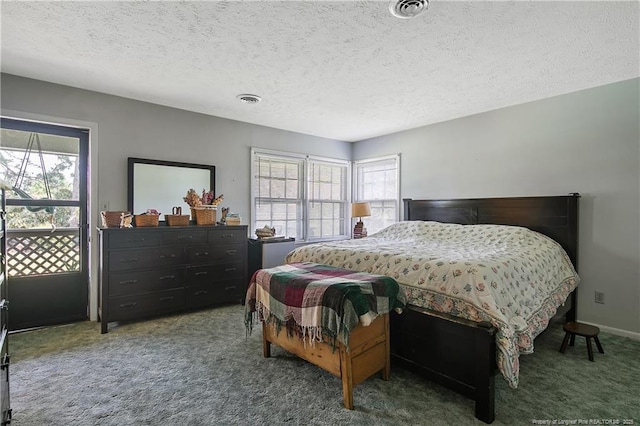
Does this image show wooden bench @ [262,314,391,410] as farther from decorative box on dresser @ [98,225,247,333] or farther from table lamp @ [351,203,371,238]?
table lamp @ [351,203,371,238]

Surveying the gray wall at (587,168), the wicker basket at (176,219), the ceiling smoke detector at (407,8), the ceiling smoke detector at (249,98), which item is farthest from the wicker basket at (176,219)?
the gray wall at (587,168)

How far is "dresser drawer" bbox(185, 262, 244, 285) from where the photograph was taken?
11.7 feet

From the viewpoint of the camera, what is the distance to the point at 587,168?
3.23 m

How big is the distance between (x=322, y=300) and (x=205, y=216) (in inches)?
93.4

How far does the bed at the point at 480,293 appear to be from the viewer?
5.89 feet

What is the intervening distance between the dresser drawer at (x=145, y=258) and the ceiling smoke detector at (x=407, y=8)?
120 inches

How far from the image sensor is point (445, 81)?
3068 mm

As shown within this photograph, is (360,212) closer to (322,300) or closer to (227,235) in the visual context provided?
(227,235)

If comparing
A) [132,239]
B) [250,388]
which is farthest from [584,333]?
[132,239]

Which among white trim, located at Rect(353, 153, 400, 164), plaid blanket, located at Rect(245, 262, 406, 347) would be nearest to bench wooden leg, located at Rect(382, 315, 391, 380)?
plaid blanket, located at Rect(245, 262, 406, 347)

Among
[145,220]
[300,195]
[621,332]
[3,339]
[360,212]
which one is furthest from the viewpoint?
[300,195]

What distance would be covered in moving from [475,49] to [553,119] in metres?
1.70

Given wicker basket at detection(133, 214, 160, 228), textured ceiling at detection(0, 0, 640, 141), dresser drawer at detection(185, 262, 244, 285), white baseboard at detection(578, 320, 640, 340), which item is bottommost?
white baseboard at detection(578, 320, 640, 340)

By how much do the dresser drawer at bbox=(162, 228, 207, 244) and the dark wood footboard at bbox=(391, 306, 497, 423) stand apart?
2.38 meters
